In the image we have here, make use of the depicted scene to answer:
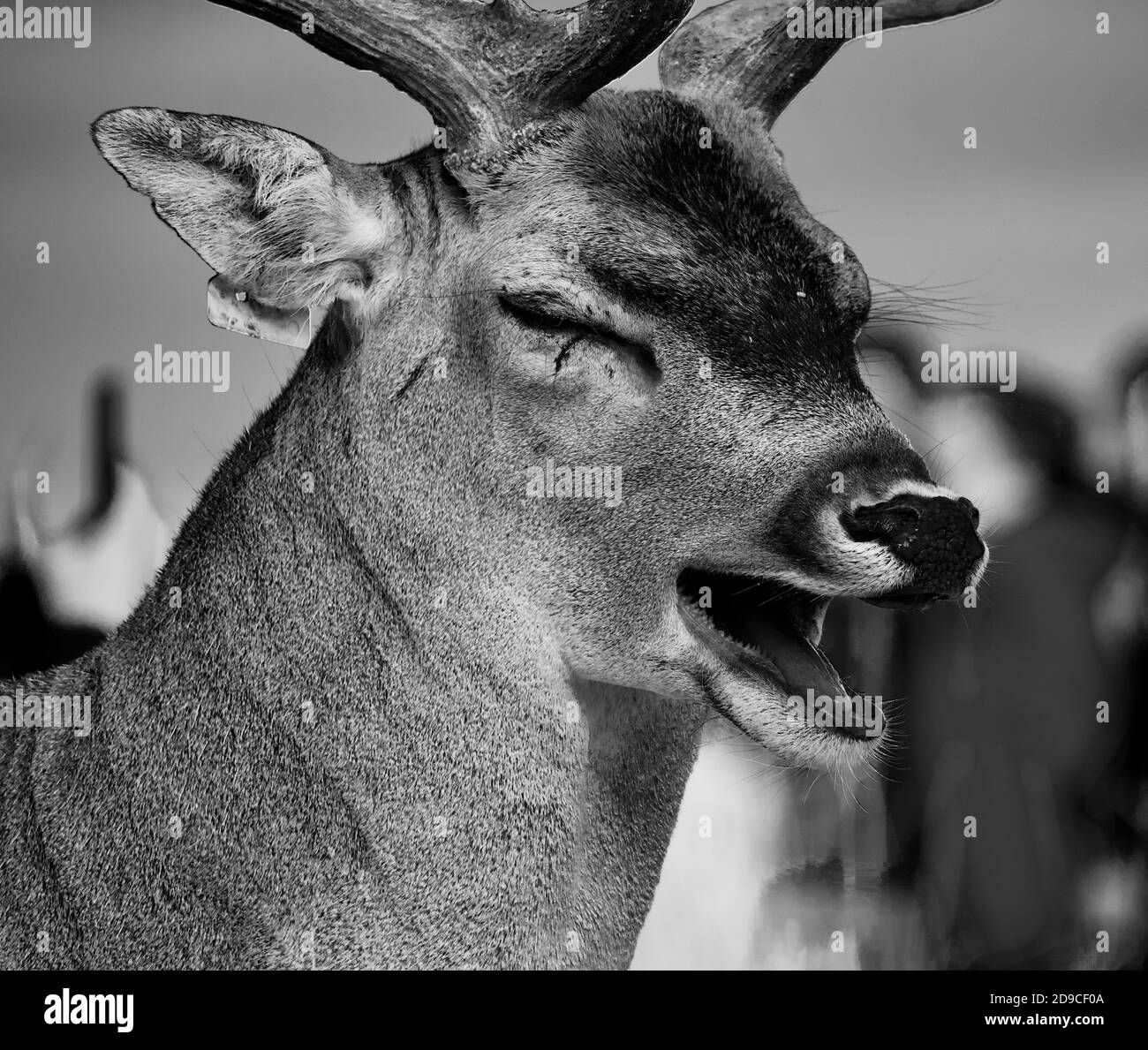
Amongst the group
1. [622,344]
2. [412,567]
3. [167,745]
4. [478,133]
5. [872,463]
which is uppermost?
[478,133]

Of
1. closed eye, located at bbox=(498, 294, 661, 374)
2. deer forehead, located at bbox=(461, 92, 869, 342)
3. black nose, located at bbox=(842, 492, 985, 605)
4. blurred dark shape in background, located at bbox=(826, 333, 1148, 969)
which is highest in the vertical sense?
deer forehead, located at bbox=(461, 92, 869, 342)

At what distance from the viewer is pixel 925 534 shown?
2.38m

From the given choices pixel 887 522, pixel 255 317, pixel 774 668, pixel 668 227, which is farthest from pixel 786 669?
pixel 255 317

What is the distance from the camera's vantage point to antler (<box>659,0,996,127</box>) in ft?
10.7

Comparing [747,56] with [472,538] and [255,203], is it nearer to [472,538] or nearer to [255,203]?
[255,203]

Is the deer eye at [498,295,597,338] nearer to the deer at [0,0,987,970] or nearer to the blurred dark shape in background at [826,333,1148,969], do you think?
the deer at [0,0,987,970]

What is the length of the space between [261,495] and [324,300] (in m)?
0.42

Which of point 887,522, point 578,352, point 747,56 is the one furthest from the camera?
point 747,56

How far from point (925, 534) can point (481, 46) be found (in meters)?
1.30

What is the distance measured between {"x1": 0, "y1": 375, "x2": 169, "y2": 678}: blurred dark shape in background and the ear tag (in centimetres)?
227

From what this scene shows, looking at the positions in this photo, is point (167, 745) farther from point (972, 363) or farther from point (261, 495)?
point (972, 363)

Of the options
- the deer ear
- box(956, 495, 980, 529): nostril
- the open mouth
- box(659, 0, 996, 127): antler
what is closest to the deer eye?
the deer ear

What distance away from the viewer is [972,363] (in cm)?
416

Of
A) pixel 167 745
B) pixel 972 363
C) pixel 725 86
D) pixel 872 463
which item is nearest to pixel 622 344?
pixel 872 463
